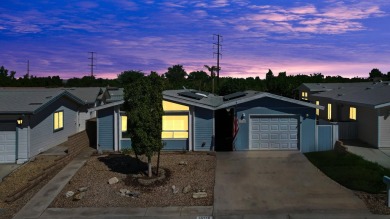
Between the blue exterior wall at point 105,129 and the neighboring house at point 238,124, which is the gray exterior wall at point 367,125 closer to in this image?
the neighboring house at point 238,124

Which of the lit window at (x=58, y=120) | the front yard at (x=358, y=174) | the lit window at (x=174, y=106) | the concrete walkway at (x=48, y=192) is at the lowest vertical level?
the concrete walkway at (x=48, y=192)

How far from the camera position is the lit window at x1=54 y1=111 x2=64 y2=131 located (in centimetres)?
2322

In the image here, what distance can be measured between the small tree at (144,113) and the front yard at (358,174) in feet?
25.1

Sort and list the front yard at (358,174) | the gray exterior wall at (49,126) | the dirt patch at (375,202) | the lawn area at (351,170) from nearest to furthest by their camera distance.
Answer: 1. the dirt patch at (375,202)
2. the front yard at (358,174)
3. the lawn area at (351,170)
4. the gray exterior wall at (49,126)

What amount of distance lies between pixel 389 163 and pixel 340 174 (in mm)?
3305

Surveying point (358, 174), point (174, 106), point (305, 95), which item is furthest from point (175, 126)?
point (305, 95)

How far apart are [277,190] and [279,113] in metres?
7.91

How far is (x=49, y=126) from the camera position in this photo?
22.0 m

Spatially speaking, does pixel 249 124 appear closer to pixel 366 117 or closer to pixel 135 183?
pixel 366 117

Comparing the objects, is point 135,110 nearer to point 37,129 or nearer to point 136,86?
point 136,86

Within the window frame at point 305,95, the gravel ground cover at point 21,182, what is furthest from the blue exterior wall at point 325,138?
the window frame at point 305,95

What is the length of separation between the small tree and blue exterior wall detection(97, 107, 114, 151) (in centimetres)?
656

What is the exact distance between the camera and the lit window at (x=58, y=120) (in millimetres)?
23219

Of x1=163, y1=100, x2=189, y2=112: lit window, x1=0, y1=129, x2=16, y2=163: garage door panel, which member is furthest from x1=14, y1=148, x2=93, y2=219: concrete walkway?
x1=163, y1=100, x2=189, y2=112: lit window
